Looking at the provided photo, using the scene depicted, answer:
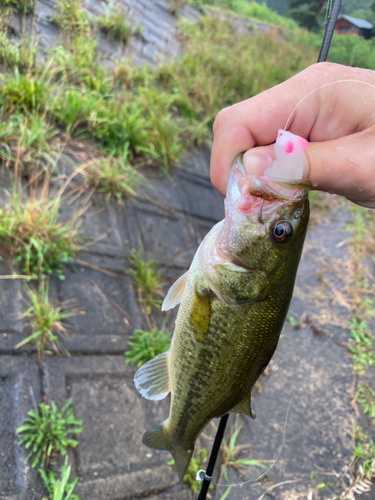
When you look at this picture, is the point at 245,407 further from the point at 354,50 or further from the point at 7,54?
the point at 7,54

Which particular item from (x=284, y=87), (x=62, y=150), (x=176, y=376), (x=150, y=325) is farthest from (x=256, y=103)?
(x=62, y=150)

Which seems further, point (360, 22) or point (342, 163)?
point (360, 22)

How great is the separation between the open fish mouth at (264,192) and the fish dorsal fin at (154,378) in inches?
32.6

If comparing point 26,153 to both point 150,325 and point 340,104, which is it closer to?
point 150,325

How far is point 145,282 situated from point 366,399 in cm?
222

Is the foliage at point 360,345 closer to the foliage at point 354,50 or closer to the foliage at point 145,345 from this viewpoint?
the foliage at point 145,345

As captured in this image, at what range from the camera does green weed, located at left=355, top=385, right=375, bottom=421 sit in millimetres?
3289

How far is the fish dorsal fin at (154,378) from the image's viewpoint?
1731 millimetres

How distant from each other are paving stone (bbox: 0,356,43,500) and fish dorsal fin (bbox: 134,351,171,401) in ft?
3.22

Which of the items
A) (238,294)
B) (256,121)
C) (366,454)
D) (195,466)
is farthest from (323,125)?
(366,454)

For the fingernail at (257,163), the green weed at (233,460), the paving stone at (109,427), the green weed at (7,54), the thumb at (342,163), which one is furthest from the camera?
the green weed at (7,54)

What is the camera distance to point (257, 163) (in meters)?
1.35

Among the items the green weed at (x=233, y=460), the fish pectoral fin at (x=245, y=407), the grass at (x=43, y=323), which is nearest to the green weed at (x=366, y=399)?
the green weed at (x=233, y=460)

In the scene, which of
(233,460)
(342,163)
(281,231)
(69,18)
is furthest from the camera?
(69,18)
